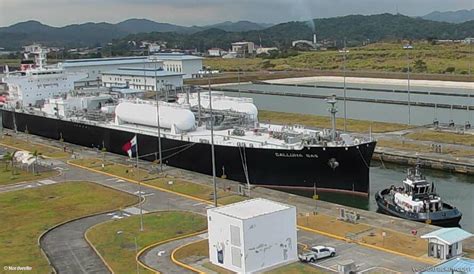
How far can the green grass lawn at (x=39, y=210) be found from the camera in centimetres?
2292

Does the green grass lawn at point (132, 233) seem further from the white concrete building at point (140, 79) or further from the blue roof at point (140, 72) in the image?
the blue roof at point (140, 72)

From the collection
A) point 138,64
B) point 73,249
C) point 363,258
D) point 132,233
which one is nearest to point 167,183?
point 132,233

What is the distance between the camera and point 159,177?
3575 centimetres

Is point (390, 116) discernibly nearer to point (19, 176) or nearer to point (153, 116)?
point (153, 116)

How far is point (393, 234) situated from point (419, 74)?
90280 mm

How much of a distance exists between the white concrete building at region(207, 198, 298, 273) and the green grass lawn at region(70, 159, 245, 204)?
8426mm

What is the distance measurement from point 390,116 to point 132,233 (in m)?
46.5

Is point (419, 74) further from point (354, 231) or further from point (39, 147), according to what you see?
point (354, 231)

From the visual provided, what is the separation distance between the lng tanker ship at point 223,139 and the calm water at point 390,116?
1824 millimetres

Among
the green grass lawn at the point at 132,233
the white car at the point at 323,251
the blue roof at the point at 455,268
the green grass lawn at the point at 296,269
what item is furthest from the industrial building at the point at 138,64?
the blue roof at the point at 455,268

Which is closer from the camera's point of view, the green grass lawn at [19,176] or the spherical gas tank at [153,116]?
the green grass lawn at [19,176]

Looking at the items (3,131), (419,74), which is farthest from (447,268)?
(419,74)

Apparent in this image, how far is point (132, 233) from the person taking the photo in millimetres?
24984

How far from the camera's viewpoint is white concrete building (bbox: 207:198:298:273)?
65.8 ft
